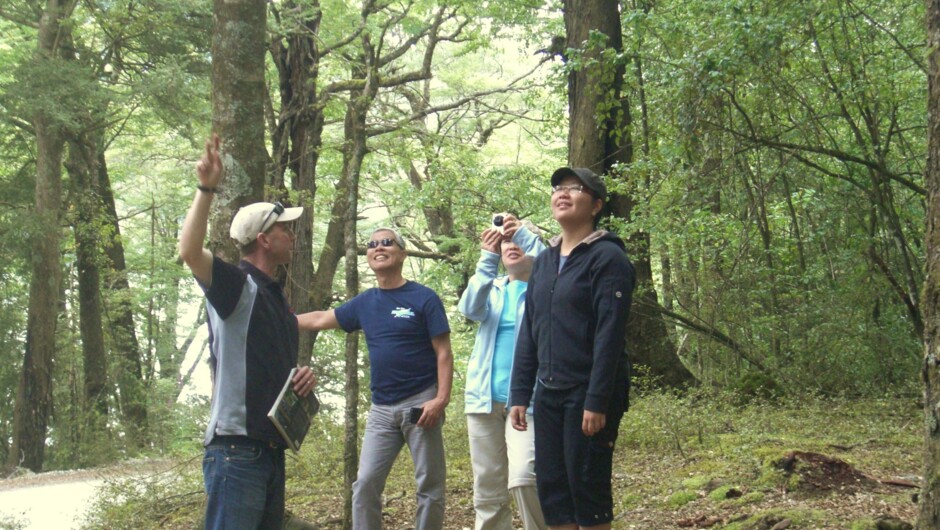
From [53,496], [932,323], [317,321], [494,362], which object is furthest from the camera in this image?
[53,496]

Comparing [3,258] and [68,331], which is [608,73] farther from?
[68,331]

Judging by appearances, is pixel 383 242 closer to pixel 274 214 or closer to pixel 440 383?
pixel 440 383

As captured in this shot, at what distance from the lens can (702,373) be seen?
13703 mm

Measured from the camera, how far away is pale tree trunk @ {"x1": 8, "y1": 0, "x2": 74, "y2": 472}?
1803cm

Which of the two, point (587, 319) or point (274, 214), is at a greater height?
point (274, 214)

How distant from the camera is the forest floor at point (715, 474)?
6.01 metres

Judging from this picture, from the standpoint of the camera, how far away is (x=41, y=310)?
1836cm

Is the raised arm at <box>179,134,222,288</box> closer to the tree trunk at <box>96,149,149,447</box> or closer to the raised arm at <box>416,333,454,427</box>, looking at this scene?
the raised arm at <box>416,333,454,427</box>

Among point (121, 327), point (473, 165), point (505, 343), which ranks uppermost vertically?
point (473, 165)

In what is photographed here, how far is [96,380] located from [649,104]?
15.1 m

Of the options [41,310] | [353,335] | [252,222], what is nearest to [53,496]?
[41,310]

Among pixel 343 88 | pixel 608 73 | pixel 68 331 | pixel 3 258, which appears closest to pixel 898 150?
pixel 608 73

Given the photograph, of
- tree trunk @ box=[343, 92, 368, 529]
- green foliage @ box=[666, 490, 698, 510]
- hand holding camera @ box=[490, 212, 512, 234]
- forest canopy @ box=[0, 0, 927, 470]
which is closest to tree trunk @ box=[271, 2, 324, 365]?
forest canopy @ box=[0, 0, 927, 470]

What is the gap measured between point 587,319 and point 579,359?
0.19 metres
